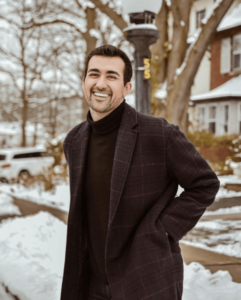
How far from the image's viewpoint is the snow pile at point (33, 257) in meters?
3.81

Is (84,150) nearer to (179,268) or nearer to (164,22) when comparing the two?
(179,268)

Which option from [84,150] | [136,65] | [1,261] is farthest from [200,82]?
[84,150]

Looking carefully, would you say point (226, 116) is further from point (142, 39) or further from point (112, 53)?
point (112, 53)

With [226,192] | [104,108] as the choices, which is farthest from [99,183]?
[226,192]

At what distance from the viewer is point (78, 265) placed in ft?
7.23

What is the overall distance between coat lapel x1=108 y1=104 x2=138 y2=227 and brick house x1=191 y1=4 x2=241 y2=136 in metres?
13.9

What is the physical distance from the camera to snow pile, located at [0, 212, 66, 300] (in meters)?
3.81

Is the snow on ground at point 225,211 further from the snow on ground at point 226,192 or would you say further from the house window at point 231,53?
the house window at point 231,53

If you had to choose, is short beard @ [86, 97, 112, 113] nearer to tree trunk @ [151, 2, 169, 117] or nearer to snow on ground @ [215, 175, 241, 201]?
snow on ground @ [215, 175, 241, 201]

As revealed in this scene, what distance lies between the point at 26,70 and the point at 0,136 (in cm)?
2657

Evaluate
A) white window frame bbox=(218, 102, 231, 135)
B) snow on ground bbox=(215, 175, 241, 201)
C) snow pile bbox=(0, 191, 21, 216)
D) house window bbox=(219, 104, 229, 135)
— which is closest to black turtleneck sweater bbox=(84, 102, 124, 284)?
Result: snow pile bbox=(0, 191, 21, 216)

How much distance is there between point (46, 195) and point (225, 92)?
32.1 ft

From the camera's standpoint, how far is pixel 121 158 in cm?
198

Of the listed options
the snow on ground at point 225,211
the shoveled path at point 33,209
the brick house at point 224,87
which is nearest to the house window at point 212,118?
the brick house at point 224,87
